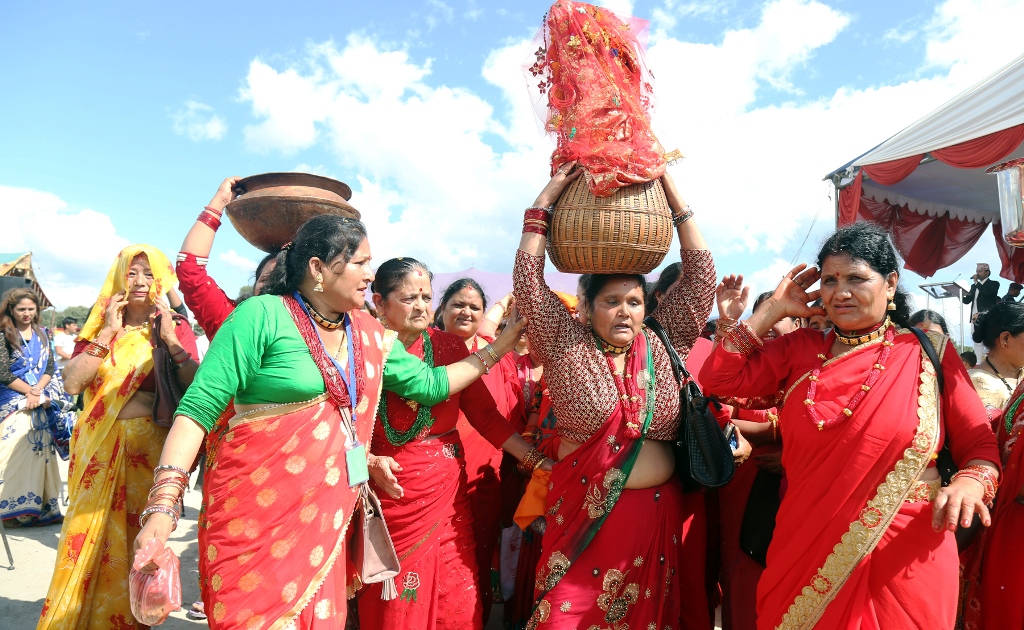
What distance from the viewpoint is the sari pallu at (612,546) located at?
286cm

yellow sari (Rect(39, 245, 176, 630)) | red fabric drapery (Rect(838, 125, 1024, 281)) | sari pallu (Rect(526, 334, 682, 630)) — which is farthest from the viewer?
red fabric drapery (Rect(838, 125, 1024, 281))

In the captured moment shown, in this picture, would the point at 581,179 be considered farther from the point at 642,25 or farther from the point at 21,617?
the point at 21,617

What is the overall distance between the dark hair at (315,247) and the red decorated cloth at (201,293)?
884 millimetres

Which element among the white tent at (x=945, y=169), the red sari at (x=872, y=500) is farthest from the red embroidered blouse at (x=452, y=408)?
the white tent at (x=945, y=169)

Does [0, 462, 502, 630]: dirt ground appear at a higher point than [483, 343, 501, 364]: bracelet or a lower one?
lower

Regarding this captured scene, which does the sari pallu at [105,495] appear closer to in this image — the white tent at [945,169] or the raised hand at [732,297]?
the raised hand at [732,297]

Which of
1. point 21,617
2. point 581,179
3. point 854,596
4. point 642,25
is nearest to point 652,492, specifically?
point 854,596

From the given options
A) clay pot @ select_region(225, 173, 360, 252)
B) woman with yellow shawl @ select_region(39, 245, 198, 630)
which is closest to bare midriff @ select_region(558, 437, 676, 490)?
clay pot @ select_region(225, 173, 360, 252)

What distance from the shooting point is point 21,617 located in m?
4.36

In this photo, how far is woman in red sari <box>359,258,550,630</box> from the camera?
10.3ft

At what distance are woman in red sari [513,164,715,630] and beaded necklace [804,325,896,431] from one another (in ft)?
2.16

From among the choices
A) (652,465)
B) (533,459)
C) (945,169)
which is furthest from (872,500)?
(945,169)

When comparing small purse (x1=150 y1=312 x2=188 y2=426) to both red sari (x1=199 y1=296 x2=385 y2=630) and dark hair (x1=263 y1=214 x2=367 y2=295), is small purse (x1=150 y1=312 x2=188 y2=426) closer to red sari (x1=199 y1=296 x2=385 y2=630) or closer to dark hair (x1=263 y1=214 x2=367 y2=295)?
red sari (x1=199 y1=296 x2=385 y2=630)

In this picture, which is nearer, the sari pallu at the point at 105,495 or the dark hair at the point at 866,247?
the dark hair at the point at 866,247
